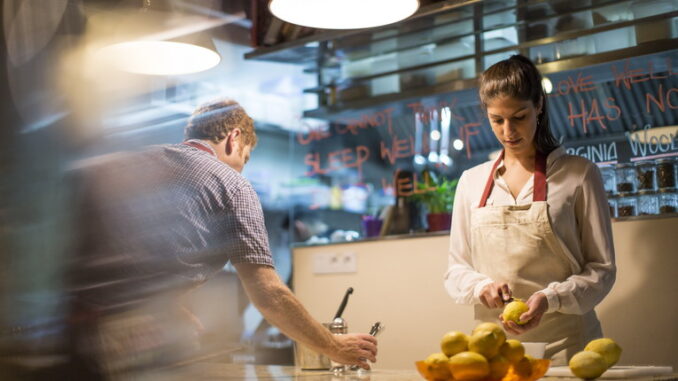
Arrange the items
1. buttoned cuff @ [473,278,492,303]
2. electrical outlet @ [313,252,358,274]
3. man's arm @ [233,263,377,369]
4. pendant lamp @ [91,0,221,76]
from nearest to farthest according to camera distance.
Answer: pendant lamp @ [91,0,221,76] < man's arm @ [233,263,377,369] < buttoned cuff @ [473,278,492,303] < electrical outlet @ [313,252,358,274]

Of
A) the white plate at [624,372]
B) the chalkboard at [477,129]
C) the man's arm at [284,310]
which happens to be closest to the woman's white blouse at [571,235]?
the white plate at [624,372]

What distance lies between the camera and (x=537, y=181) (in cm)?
227

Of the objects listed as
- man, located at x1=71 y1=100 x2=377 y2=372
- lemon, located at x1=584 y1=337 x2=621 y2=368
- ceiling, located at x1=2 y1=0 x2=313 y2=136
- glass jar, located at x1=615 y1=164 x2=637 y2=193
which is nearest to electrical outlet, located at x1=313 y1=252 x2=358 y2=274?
glass jar, located at x1=615 y1=164 x2=637 y2=193

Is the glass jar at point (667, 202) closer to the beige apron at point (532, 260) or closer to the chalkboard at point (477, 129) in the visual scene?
the chalkboard at point (477, 129)

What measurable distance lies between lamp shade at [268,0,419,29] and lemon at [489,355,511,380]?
1.04m

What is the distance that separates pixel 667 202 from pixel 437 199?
98 centimetres

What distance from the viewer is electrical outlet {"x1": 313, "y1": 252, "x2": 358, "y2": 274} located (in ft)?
11.4

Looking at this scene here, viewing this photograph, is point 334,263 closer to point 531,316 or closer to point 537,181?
point 537,181

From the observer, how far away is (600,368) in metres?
1.62

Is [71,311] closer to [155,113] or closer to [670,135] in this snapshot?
[155,113]

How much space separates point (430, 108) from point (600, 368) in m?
1.98

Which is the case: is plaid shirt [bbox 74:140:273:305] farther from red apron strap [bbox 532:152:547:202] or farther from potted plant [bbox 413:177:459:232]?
potted plant [bbox 413:177:459:232]

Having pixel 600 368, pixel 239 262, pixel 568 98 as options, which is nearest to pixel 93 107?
pixel 239 262

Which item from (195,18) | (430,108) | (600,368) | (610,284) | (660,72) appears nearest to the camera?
(600,368)
